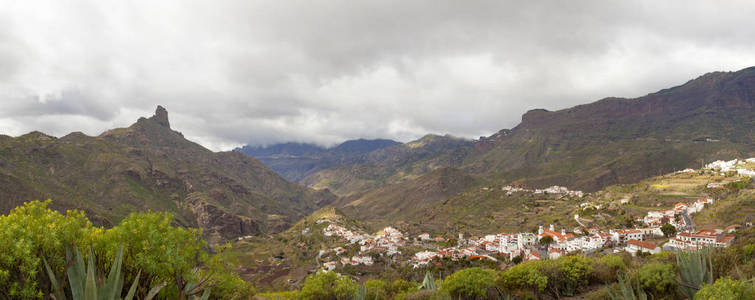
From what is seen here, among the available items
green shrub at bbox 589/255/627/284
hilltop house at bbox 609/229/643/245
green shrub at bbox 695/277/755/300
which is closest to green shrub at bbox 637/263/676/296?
green shrub at bbox 589/255/627/284

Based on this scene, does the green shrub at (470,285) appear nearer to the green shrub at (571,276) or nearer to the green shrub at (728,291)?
the green shrub at (571,276)

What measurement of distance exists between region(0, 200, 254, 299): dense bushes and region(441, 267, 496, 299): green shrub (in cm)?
2201

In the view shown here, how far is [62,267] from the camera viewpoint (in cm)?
1223

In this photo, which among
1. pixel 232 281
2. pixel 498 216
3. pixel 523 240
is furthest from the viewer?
pixel 498 216

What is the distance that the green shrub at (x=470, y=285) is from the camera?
30.2 metres

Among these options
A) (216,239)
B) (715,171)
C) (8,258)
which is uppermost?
(8,258)

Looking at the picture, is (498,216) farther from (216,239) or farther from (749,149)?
(749,149)

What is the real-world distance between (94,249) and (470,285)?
27.7 m

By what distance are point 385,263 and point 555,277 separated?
217 ft

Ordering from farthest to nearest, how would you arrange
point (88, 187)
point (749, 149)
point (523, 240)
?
point (749, 149) → point (88, 187) → point (523, 240)

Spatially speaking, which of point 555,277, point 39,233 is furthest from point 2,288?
point 555,277

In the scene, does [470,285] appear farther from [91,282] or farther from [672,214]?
[672,214]

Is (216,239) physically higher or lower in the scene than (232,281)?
lower

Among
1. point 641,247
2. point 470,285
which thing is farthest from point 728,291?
point 641,247
